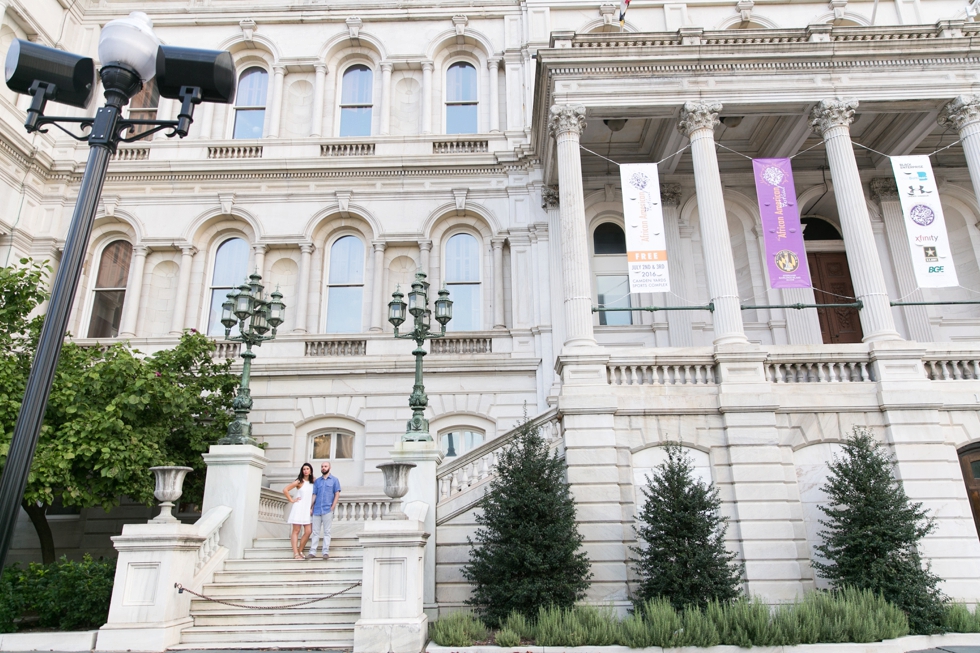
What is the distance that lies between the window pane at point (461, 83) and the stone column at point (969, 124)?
1386 cm

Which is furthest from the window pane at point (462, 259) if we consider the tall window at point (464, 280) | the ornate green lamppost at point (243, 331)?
the ornate green lamppost at point (243, 331)

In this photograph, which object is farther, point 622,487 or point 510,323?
point 510,323

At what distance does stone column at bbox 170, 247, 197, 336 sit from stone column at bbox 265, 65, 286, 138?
4.71m

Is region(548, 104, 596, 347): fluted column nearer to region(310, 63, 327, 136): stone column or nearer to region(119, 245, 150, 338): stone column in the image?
region(310, 63, 327, 136): stone column

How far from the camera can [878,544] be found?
1122 centimetres

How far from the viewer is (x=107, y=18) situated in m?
23.6

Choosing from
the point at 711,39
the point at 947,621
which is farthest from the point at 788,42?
the point at 947,621

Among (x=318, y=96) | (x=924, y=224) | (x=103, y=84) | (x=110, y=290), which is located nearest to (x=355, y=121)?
(x=318, y=96)

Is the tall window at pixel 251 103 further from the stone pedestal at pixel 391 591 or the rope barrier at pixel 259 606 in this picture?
the stone pedestal at pixel 391 591

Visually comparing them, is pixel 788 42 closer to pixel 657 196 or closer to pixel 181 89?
pixel 657 196

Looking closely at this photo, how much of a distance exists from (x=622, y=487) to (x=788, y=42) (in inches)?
457

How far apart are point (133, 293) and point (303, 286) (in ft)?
17.3

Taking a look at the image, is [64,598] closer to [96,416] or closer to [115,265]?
[96,416]

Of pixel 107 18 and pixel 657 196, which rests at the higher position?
pixel 107 18
